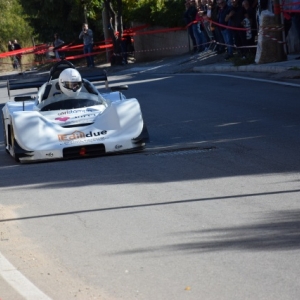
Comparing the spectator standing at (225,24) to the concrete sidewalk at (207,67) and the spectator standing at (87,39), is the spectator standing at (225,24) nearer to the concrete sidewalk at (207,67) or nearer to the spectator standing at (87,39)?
the concrete sidewalk at (207,67)

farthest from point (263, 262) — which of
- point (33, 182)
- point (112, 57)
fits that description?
point (112, 57)

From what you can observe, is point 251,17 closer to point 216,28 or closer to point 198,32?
point 216,28

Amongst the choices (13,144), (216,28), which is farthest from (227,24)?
(13,144)

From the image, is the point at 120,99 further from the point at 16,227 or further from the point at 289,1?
the point at 289,1

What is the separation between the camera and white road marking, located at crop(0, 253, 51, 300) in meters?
6.25

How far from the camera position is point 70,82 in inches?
536

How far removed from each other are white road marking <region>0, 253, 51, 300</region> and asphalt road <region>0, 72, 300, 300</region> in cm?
2

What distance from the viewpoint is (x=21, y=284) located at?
21.5 feet

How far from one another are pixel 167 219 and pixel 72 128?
459 centimetres

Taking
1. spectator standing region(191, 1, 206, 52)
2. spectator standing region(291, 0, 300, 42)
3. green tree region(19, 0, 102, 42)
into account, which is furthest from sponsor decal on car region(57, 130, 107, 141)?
green tree region(19, 0, 102, 42)

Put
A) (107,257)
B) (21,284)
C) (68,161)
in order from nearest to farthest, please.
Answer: (21,284) → (107,257) → (68,161)

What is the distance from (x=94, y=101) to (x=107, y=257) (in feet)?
21.8

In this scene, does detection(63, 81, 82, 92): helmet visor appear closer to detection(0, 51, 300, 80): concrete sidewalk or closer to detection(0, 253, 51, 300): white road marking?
detection(0, 253, 51, 300): white road marking

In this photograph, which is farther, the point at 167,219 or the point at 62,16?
the point at 62,16
